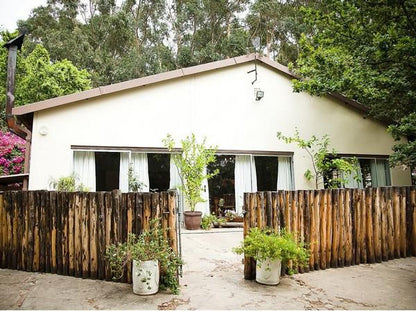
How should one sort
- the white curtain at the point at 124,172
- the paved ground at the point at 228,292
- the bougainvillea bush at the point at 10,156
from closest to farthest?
1. the paved ground at the point at 228,292
2. the white curtain at the point at 124,172
3. the bougainvillea bush at the point at 10,156

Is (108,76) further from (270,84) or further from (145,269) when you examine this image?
(145,269)

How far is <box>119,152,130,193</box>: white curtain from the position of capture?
788 centimetres

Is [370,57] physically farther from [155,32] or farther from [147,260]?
[155,32]

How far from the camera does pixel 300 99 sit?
991 cm

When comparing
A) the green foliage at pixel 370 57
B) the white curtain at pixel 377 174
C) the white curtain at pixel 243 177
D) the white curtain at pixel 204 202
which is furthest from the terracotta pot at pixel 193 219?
the white curtain at pixel 377 174

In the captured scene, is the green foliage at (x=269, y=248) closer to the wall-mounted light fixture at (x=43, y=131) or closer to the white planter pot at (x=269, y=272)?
the white planter pot at (x=269, y=272)

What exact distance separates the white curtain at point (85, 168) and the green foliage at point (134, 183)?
2.97ft

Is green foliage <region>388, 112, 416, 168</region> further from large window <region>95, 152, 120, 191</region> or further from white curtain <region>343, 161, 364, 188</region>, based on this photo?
large window <region>95, 152, 120, 191</region>

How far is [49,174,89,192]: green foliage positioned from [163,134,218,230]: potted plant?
237 cm

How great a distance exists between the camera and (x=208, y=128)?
8758 mm

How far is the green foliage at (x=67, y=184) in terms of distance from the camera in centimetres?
694

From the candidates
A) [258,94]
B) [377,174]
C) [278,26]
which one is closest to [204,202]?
[258,94]

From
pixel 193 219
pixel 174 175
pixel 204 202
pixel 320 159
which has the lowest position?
pixel 193 219

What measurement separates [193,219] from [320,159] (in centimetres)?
411
